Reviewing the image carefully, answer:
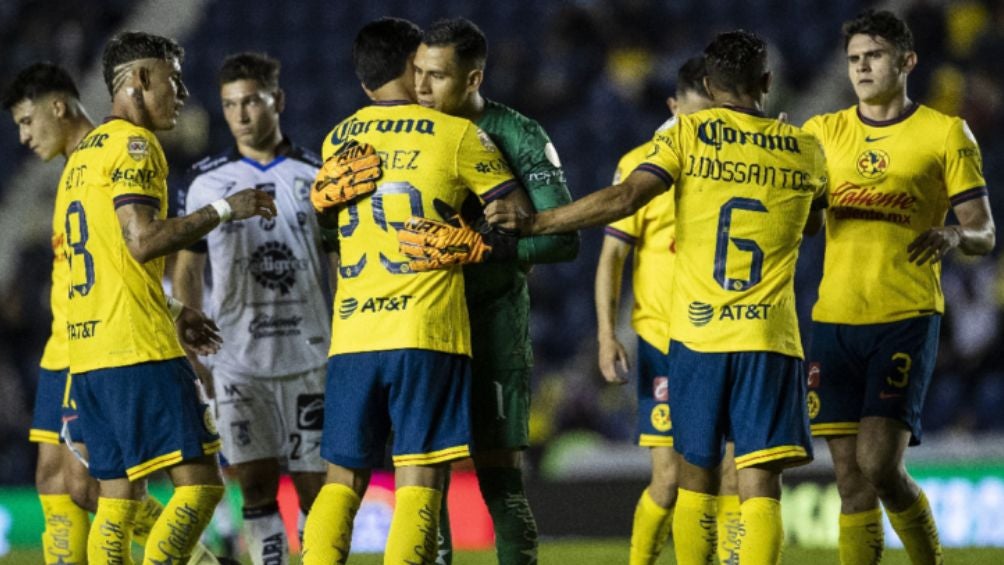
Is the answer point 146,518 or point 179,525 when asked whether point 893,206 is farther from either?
point 146,518

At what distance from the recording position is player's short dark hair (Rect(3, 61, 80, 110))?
7.39 m

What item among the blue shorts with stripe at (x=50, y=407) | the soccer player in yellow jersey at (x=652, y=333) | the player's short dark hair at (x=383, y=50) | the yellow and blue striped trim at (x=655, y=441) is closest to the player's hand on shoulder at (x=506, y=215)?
the player's short dark hair at (x=383, y=50)

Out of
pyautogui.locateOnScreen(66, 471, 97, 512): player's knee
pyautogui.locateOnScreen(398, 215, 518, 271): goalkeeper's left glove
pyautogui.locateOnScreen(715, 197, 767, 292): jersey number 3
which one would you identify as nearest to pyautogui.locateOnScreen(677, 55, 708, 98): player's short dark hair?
pyautogui.locateOnScreen(715, 197, 767, 292): jersey number 3

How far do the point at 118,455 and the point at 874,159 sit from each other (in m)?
3.63

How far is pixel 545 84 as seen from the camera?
53.5 feet

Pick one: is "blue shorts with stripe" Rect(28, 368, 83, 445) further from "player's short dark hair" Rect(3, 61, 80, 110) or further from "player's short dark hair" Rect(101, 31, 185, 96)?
"player's short dark hair" Rect(101, 31, 185, 96)

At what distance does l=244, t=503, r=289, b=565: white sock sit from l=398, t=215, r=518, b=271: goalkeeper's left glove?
214 centimetres

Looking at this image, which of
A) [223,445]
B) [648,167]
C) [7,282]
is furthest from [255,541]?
[7,282]

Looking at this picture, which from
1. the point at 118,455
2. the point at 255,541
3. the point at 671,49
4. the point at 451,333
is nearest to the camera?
the point at 451,333

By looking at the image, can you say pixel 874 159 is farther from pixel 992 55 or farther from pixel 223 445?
pixel 992 55

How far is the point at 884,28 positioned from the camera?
6988 mm

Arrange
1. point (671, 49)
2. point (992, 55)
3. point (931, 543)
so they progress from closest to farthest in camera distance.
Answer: point (931, 543), point (992, 55), point (671, 49)

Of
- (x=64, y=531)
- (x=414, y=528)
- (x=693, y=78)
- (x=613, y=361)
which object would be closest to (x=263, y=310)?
(x=64, y=531)

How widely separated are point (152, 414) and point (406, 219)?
1329mm
